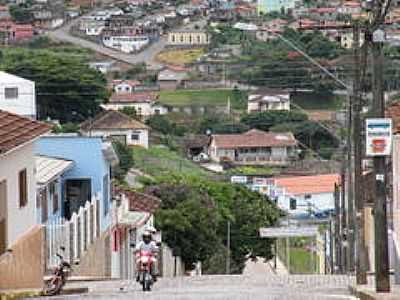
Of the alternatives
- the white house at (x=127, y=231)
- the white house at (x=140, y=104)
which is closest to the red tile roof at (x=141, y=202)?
the white house at (x=127, y=231)

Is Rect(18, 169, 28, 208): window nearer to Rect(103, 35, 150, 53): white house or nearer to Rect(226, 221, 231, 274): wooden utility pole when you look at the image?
Rect(226, 221, 231, 274): wooden utility pole

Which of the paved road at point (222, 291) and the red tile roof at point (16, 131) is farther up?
the red tile roof at point (16, 131)

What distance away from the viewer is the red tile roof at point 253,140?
8894cm

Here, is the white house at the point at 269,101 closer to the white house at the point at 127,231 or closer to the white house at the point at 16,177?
the white house at the point at 127,231

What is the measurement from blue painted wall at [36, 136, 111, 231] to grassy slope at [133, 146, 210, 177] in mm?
39301

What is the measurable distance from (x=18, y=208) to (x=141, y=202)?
915 inches

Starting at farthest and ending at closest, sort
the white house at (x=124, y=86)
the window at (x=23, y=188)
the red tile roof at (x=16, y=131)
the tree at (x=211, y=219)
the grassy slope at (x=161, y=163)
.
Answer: the white house at (x=124, y=86), the grassy slope at (x=161, y=163), the tree at (x=211, y=219), the window at (x=23, y=188), the red tile roof at (x=16, y=131)

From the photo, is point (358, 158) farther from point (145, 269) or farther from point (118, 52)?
point (118, 52)

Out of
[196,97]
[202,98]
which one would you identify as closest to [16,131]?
[202,98]

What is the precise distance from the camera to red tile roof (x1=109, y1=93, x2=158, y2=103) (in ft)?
340

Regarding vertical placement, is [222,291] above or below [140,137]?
above

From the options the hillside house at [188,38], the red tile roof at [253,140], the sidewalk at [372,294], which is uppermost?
the sidewalk at [372,294]

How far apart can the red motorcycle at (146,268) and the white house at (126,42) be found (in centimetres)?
11874

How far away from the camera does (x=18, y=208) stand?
24594 mm
